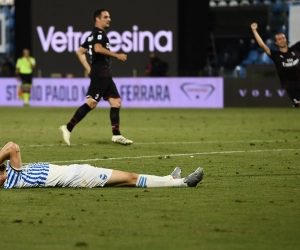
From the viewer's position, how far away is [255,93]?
110ft

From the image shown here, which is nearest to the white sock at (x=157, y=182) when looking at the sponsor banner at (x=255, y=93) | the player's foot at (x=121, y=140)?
the player's foot at (x=121, y=140)

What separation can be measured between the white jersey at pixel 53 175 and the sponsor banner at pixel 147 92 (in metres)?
23.2

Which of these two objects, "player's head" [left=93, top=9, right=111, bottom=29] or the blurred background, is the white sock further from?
the blurred background

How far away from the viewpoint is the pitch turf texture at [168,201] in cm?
783

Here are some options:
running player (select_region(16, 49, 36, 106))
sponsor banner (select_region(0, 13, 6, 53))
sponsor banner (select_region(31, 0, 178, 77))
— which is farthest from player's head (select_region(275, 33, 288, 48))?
sponsor banner (select_region(0, 13, 6, 53))

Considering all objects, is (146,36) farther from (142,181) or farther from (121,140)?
(142,181)

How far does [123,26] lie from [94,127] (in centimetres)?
1310

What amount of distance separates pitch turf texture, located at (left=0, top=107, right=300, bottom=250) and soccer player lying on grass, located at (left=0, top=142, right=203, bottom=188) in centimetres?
10

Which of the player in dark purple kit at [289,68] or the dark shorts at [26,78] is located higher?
the player in dark purple kit at [289,68]

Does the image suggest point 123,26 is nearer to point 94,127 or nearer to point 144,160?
point 94,127

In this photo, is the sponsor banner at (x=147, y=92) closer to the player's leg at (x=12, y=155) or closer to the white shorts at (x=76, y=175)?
the white shorts at (x=76, y=175)

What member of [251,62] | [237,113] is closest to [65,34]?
[251,62]

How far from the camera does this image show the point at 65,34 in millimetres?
36719

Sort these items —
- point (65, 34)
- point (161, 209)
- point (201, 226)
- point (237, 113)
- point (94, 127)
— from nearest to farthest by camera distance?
point (201, 226) < point (161, 209) < point (94, 127) < point (237, 113) < point (65, 34)
